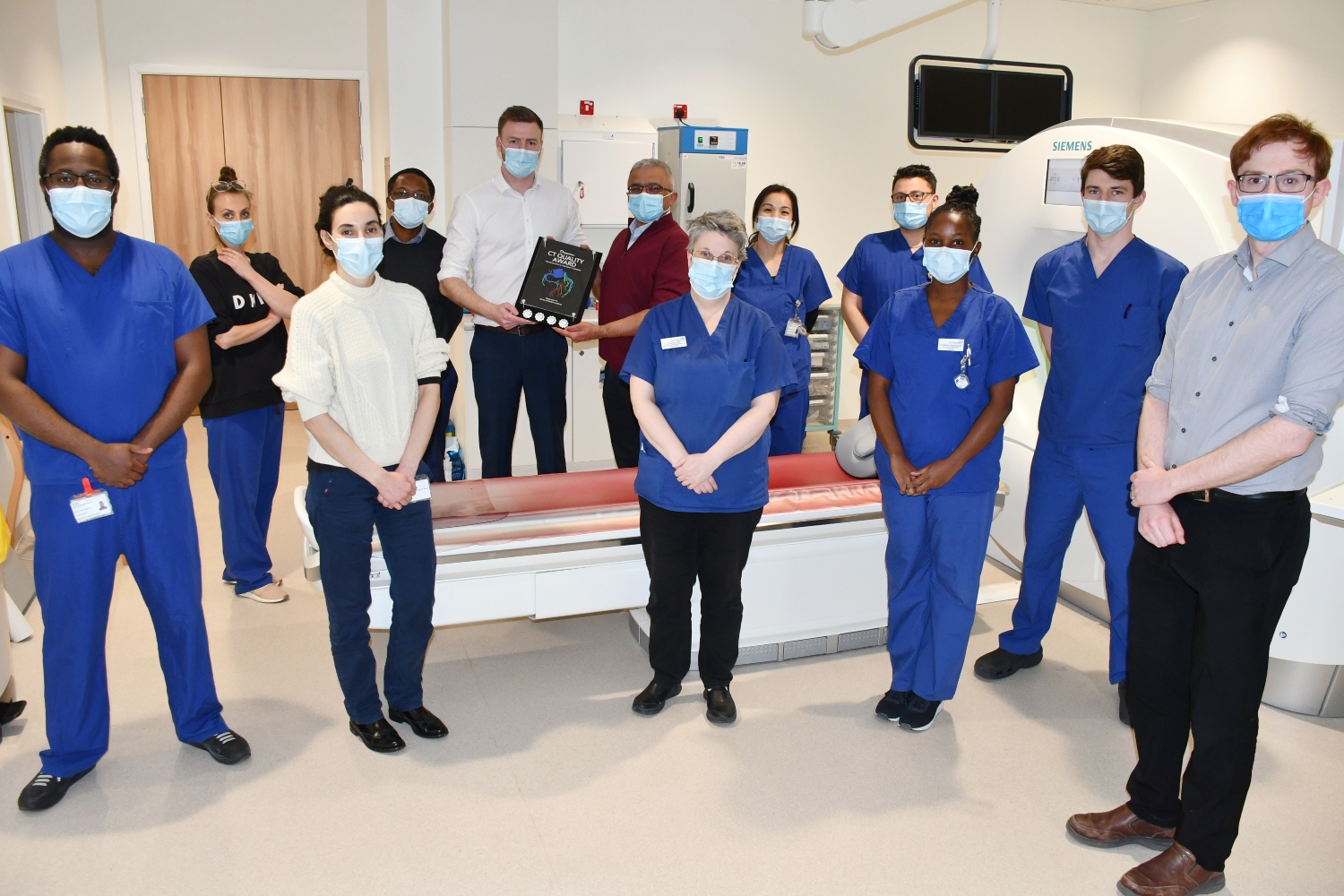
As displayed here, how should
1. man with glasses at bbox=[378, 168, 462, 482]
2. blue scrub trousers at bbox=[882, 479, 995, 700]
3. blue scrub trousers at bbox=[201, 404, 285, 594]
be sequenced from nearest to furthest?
blue scrub trousers at bbox=[882, 479, 995, 700] → blue scrub trousers at bbox=[201, 404, 285, 594] → man with glasses at bbox=[378, 168, 462, 482]

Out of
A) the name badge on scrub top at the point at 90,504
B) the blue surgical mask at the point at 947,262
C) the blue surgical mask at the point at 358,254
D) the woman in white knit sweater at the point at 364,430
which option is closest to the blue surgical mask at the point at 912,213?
the blue surgical mask at the point at 947,262

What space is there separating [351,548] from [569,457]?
310 centimetres

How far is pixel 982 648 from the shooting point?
11.5 ft

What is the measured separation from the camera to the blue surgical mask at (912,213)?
3.62 m

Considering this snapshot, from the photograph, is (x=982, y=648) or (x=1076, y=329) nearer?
(x=1076, y=329)

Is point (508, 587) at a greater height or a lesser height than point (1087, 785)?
greater

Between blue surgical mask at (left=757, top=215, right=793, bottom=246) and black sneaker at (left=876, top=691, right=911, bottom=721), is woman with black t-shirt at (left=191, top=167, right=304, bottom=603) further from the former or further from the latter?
black sneaker at (left=876, top=691, right=911, bottom=721)

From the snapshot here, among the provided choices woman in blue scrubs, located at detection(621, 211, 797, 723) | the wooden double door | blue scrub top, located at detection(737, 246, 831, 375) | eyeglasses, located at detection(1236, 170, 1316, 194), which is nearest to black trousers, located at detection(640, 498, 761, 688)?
woman in blue scrubs, located at detection(621, 211, 797, 723)

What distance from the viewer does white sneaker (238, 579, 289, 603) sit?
3713mm

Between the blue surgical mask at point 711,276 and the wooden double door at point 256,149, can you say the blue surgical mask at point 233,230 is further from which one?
the wooden double door at point 256,149

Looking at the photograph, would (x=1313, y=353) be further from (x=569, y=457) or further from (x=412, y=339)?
(x=569, y=457)

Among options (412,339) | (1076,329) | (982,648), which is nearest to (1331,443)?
(1076,329)

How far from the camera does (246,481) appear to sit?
356 cm

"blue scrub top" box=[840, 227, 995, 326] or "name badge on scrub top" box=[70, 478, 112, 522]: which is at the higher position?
"blue scrub top" box=[840, 227, 995, 326]
